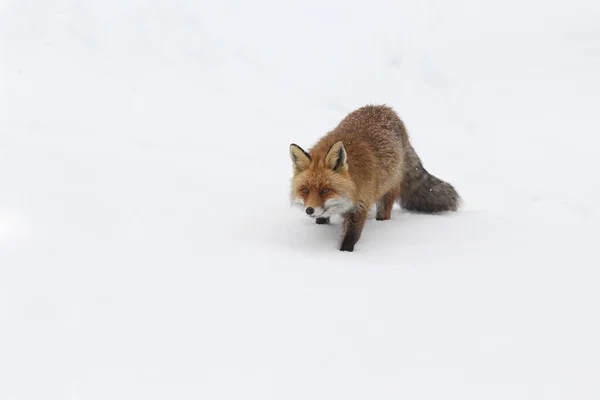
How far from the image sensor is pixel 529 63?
11.1 meters

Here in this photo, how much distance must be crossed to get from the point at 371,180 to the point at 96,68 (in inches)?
293

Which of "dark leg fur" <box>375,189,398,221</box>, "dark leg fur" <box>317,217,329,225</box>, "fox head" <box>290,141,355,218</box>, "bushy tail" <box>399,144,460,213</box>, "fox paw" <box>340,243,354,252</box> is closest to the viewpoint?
"fox head" <box>290,141,355,218</box>

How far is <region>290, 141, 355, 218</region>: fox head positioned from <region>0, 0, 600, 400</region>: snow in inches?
14.9

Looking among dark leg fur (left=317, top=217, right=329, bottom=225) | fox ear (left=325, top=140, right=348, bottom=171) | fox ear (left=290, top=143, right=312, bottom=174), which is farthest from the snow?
fox ear (left=325, top=140, right=348, bottom=171)

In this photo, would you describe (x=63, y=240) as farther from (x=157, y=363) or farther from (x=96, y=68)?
(x=96, y=68)

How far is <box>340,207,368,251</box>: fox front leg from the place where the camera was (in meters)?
4.49

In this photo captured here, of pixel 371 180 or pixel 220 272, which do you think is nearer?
pixel 220 272

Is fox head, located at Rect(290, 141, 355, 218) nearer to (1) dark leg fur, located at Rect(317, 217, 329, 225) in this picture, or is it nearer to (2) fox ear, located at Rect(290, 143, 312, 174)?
(2) fox ear, located at Rect(290, 143, 312, 174)

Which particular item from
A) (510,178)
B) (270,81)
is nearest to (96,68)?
(270,81)

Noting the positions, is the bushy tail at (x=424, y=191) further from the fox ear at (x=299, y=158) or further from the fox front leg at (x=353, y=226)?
the fox ear at (x=299, y=158)

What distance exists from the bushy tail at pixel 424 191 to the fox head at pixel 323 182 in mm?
1433

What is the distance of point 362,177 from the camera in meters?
4.55

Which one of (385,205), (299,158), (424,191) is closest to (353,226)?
(299,158)

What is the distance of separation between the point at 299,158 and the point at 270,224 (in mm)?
684
